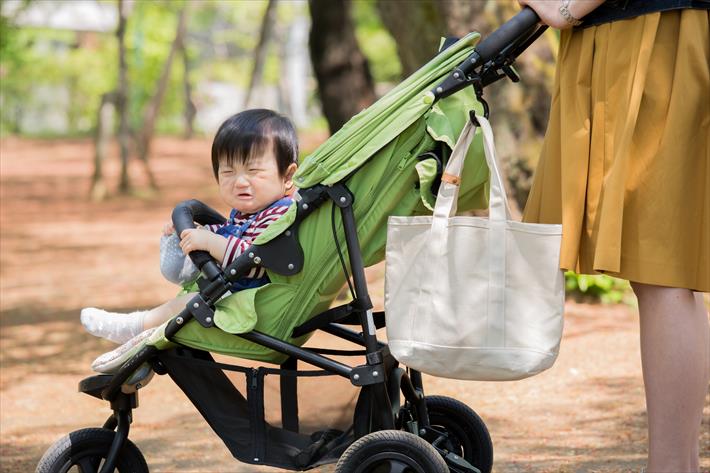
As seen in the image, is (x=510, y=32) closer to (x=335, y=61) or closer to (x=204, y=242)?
(x=204, y=242)

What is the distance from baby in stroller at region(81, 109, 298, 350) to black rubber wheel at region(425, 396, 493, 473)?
0.78 meters

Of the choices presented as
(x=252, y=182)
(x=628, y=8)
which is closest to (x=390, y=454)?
(x=252, y=182)

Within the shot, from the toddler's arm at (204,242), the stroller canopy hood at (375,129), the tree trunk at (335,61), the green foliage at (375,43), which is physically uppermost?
the green foliage at (375,43)

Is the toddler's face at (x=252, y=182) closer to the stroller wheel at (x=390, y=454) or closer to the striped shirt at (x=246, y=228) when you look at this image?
the striped shirt at (x=246, y=228)

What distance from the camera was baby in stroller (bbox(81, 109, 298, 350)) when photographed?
3.24 m

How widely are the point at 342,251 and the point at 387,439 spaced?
56 centimetres

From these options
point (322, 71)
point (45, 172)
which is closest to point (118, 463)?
point (322, 71)

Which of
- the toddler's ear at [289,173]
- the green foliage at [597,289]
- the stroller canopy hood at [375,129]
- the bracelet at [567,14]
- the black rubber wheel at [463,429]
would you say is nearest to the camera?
the bracelet at [567,14]

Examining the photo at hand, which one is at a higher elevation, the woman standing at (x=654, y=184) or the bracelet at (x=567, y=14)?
the bracelet at (x=567, y=14)

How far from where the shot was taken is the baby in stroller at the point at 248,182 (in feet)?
10.6

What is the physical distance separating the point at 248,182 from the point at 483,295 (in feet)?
2.98

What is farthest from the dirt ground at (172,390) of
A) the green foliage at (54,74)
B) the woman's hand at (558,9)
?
the green foliage at (54,74)

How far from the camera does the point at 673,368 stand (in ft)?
9.01

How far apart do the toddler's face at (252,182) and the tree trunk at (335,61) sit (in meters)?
6.61
